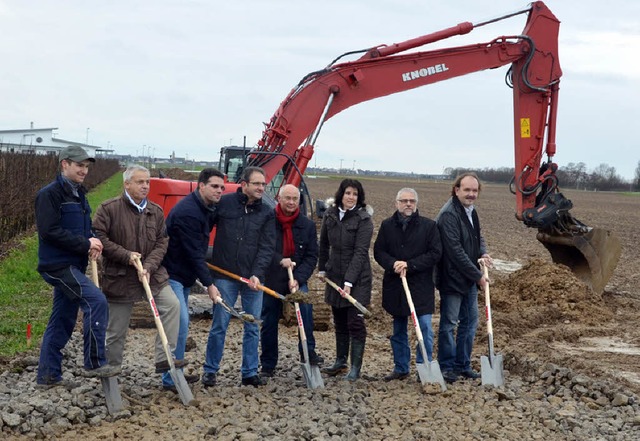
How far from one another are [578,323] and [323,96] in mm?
4684

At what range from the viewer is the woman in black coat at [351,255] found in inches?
285

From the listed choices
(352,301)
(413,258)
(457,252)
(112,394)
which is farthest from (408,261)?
(112,394)

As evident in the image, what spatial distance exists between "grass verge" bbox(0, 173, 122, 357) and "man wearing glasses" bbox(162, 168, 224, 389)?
7.36 ft

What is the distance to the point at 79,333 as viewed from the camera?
8.91m

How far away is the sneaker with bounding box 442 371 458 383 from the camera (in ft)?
24.1

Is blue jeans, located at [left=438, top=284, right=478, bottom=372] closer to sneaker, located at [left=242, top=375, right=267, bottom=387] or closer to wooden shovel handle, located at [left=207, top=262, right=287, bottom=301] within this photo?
wooden shovel handle, located at [left=207, top=262, right=287, bottom=301]

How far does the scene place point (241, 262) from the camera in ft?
22.7

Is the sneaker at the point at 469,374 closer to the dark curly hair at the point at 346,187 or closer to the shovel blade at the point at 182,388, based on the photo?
the dark curly hair at the point at 346,187

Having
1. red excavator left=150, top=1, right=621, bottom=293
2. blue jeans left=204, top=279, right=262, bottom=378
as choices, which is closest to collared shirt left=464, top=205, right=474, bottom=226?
blue jeans left=204, top=279, right=262, bottom=378

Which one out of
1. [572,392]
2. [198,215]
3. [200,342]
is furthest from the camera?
[200,342]

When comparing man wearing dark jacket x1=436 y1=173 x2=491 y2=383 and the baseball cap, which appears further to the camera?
man wearing dark jacket x1=436 y1=173 x2=491 y2=383

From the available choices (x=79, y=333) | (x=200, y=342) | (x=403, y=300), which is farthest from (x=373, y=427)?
(x=79, y=333)

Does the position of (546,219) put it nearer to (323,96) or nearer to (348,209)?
(323,96)

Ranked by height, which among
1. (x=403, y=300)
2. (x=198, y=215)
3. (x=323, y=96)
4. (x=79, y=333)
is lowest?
(x=79, y=333)
